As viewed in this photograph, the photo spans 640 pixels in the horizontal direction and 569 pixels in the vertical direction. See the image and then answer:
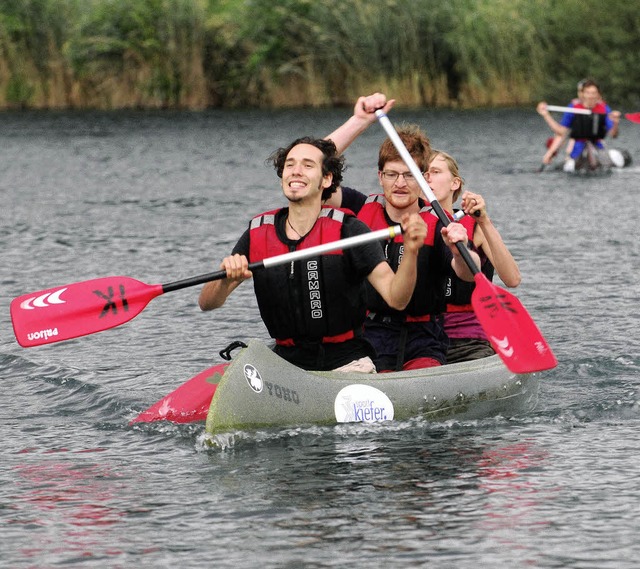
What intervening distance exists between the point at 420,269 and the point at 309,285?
1.98 feet

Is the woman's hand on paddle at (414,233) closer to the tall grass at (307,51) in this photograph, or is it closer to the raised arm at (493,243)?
the raised arm at (493,243)

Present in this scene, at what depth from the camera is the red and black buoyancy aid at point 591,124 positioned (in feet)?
58.2

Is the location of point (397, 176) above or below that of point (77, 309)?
above

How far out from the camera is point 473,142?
2345 centimetres

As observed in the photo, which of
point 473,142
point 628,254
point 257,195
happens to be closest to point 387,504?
point 628,254

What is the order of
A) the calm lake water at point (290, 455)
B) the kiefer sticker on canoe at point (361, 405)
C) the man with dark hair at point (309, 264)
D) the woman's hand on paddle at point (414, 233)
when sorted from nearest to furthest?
the calm lake water at point (290, 455)
the woman's hand on paddle at point (414, 233)
the man with dark hair at point (309, 264)
the kiefer sticker on canoe at point (361, 405)

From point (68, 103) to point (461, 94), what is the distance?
874 centimetres

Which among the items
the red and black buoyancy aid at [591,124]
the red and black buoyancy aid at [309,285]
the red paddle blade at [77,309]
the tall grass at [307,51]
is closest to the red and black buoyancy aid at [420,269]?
the red and black buoyancy aid at [309,285]

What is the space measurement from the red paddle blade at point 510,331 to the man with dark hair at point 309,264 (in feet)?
1.16

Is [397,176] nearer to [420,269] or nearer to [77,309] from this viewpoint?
[420,269]

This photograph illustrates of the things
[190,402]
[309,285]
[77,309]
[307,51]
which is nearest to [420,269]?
[309,285]

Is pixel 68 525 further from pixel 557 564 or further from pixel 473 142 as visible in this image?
pixel 473 142

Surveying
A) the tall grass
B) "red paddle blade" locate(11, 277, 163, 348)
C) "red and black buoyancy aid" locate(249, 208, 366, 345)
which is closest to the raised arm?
"red and black buoyancy aid" locate(249, 208, 366, 345)

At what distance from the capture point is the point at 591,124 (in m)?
18.1
